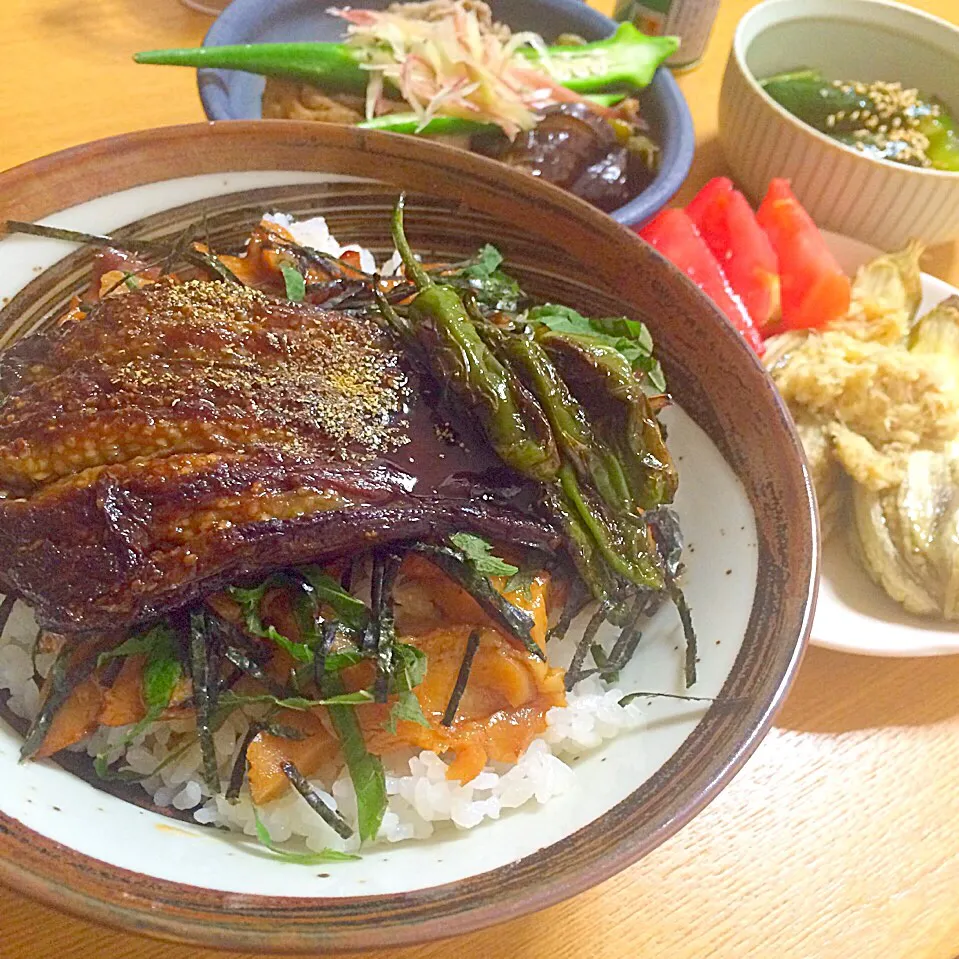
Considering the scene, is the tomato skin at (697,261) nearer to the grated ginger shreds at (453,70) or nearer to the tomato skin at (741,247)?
the tomato skin at (741,247)

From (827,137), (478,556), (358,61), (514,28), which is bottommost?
(478,556)

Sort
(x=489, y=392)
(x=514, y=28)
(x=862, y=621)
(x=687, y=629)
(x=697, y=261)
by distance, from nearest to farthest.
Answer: (x=489, y=392) < (x=687, y=629) < (x=862, y=621) < (x=697, y=261) < (x=514, y=28)

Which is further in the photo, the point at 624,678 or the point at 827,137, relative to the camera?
the point at 827,137

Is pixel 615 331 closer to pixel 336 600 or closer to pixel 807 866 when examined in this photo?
pixel 336 600

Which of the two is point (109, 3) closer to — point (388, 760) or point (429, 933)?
point (388, 760)

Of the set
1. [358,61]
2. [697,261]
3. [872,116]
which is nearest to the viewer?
[697,261]

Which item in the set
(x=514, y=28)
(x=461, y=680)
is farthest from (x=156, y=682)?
(x=514, y=28)

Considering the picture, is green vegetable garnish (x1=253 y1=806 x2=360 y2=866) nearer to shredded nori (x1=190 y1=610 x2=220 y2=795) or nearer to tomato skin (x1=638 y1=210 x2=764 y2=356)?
shredded nori (x1=190 y1=610 x2=220 y2=795)
